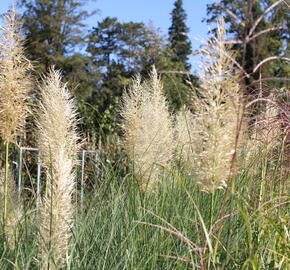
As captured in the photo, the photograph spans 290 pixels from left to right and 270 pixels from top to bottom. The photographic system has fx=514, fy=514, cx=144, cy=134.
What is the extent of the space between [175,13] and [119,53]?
20.5 m

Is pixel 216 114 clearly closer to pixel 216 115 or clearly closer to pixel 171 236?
pixel 216 115

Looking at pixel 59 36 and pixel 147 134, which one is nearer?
pixel 147 134

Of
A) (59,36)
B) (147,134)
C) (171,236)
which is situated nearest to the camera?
(171,236)

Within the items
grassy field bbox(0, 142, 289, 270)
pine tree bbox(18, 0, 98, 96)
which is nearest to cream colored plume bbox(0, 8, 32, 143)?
grassy field bbox(0, 142, 289, 270)

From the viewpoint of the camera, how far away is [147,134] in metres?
3.36

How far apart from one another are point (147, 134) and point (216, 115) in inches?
59.1

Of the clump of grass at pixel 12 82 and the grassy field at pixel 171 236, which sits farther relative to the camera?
the clump of grass at pixel 12 82

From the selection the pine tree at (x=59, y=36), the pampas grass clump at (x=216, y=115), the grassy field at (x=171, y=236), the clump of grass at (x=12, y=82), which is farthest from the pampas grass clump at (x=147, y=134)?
the pine tree at (x=59, y=36)

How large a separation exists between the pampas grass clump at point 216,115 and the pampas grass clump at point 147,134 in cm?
115

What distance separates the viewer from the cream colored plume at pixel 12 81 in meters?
3.41

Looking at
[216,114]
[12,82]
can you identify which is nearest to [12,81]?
[12,82]

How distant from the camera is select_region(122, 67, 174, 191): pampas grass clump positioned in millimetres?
3205

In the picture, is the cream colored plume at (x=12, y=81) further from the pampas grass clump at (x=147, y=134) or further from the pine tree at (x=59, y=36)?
the pine tree at (x=59, y=36)

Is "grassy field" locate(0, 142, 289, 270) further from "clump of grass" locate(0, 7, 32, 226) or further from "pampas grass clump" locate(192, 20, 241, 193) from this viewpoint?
"clump of grass" locate(0, 7, 32, 226)
